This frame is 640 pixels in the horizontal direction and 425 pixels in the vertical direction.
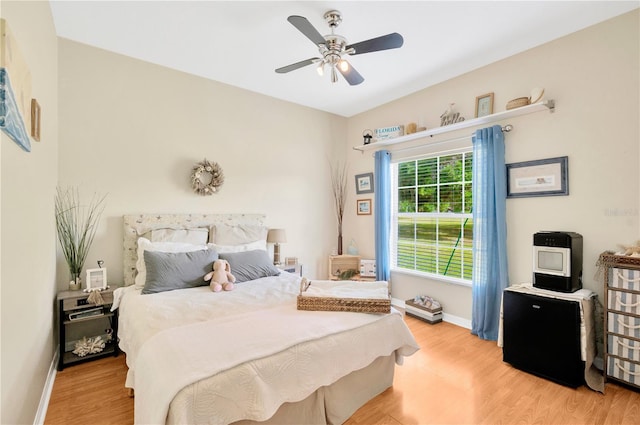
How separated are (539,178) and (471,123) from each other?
2.81 feet

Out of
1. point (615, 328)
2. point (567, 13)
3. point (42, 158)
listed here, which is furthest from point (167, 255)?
point (567, 13)

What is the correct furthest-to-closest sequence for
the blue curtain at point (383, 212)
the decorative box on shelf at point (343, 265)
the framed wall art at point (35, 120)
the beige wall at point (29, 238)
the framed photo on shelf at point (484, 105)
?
1. the decorative box on shelf at point (343, 265)
2. the blue curtain at point (383, 212)
3. the framed photo on shelf at point (484, 105)
4. the framed wall art at point (35, 120)
5. the beige wall at point (29, 238)

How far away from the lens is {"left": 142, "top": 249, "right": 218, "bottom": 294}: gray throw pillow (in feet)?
8.07

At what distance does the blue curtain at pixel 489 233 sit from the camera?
292 centimetres

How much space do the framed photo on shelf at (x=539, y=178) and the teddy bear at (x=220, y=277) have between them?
2838 mm

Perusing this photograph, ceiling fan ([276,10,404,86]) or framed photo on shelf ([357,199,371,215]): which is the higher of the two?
ceiling fan ([276,10,404,86])

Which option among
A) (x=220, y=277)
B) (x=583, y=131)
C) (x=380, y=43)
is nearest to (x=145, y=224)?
(x=220, y=277)

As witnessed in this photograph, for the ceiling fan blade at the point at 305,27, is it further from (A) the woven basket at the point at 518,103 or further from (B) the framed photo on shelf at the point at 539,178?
(B) the framed photo on shelf at the point at 539,178

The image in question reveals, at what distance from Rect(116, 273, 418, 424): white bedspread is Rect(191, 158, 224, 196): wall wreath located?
137 centimetres

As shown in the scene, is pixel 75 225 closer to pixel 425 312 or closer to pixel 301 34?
pixel 301 34

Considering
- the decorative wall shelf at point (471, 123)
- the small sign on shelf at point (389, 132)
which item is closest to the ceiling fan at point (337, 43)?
the decorative wall shelf at point (471, 123)

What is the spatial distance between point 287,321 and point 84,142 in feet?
8.53

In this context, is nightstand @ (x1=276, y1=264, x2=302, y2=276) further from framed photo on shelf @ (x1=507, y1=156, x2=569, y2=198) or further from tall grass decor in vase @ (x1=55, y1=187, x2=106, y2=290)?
framed photo on shelf @ (x1=507, y1=156, x2=569, y2=198)

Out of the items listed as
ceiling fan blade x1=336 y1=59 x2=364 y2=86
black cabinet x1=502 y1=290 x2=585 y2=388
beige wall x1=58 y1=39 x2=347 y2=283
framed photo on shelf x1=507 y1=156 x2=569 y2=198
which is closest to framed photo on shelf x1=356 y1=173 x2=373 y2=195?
Answer: beige wall x1=58 y1=39 x2=347 y2=283
